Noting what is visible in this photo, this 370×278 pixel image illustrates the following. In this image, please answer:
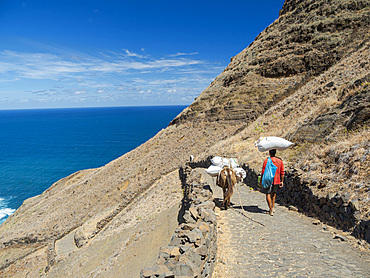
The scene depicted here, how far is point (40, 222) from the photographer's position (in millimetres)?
26984

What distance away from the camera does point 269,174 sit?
8391 millimetres

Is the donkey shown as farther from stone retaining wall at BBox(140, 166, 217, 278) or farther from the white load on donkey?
stone retaining wall at BBox(140, 166, 217, 278)

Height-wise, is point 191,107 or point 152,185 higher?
point 191,107

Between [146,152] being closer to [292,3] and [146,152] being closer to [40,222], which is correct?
[40,222]

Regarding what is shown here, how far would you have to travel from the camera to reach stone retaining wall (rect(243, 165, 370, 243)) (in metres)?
6.08

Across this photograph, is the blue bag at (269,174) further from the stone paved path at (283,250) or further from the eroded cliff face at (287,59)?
the eroded cliff face at (287,59)

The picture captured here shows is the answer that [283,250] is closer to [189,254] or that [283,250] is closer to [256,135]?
[189,254]

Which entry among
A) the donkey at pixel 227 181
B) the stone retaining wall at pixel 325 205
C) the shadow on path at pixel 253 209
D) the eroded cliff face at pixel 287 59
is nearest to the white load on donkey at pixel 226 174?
the donkey at pixel 227 181

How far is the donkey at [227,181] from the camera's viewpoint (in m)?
9.64

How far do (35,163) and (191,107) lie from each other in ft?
248

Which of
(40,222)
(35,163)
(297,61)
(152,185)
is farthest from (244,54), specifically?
(35,163)

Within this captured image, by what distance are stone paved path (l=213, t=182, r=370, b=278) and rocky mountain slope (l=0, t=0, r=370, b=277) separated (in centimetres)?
116

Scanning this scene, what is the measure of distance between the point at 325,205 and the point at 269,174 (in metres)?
1.88

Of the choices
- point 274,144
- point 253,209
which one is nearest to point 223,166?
point 253,209
